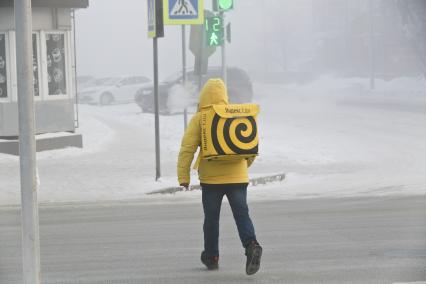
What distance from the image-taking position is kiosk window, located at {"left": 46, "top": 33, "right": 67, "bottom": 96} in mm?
19828

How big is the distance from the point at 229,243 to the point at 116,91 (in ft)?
121

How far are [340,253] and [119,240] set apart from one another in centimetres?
229

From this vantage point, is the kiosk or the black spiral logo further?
the kiosk

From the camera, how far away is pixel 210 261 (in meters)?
7.70

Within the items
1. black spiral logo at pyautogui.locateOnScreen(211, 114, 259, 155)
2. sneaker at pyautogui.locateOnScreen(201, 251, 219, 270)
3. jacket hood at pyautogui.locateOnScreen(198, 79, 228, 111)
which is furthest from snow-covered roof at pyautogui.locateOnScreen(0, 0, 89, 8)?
black spiral logo at pyautogui.locateOnScreen(211, 114, 259, 155)

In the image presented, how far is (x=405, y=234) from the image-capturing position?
9.44 metres

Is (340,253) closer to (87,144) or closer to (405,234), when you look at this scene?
(405,234)

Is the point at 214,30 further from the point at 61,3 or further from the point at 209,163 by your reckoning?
the point at 209,163

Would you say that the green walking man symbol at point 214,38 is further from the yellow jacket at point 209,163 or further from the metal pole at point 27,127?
the metal pole at point 27,127

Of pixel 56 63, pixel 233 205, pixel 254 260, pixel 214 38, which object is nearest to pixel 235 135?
pixel 233 205

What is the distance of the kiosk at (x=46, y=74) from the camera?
18766mm

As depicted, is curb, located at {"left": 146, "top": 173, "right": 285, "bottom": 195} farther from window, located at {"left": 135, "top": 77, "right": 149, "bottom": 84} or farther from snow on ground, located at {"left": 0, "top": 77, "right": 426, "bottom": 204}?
window, located at {"left": 135, "top": 77, "right": 149, "bottom": 84}

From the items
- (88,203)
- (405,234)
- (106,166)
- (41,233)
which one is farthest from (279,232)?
(106,166)

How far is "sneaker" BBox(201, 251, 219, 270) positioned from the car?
37.3 meters
